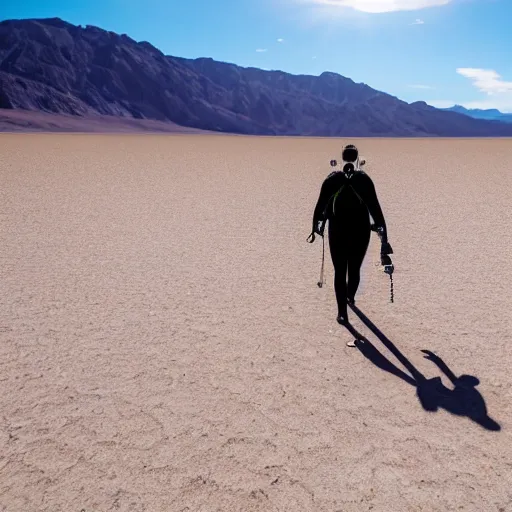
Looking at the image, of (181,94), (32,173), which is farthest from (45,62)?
(32,173)

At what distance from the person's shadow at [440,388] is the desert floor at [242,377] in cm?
2

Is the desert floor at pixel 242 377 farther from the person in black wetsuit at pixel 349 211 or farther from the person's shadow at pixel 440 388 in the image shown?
the person in black wetsuit at pixel 349 211

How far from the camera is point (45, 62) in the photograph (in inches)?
5684

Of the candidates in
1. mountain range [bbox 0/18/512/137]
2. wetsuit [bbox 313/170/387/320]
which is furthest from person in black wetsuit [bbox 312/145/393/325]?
mountain range [bbox 0/18/512/137]

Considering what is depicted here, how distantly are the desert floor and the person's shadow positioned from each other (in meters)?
0.02

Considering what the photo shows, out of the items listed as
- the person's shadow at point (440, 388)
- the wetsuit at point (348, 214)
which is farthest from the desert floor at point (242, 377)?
the wetsuit at point (348, 214)

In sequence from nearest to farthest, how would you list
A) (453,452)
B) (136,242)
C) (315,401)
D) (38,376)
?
(453,452), (315,401), (38,376), (136,242)

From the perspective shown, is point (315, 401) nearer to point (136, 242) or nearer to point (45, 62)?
point (136, 242)

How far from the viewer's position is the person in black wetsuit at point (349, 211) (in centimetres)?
462

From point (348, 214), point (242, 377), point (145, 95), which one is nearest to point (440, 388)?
point (242, 377)

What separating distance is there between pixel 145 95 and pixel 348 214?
540 feet

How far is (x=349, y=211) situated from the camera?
4.69 m

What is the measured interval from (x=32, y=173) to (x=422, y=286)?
1753cm

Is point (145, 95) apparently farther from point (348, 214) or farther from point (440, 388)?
point (440, 388)
